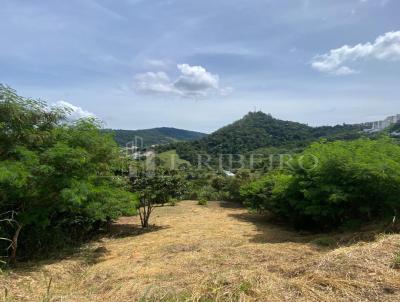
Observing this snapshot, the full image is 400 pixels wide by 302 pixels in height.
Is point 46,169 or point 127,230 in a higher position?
point 46,169

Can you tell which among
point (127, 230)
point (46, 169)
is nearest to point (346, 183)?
point (46, 169)

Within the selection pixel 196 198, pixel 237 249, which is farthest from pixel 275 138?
pixel 237 249

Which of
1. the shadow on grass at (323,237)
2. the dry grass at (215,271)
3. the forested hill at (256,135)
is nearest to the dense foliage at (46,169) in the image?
the dry grass at (215,271)

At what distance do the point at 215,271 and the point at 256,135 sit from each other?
65218 millimetres

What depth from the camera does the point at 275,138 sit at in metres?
70.6

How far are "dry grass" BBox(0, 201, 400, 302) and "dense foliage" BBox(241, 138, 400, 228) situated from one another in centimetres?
104

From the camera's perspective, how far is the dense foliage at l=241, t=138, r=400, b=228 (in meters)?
8.95

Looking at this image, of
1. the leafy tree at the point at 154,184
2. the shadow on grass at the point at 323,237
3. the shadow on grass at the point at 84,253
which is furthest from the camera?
the leafy tree at the point at 154,184

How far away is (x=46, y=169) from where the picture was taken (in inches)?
289

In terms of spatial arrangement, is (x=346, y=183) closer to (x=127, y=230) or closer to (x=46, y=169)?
(x=46, y=169)

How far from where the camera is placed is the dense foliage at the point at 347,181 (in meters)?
8.95

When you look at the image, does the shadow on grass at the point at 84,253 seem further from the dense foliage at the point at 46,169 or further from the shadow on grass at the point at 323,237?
the shadow on grass at the point at 323,237

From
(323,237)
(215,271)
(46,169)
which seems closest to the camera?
(215,271)

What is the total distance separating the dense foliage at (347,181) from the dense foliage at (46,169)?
5086 millimetres
